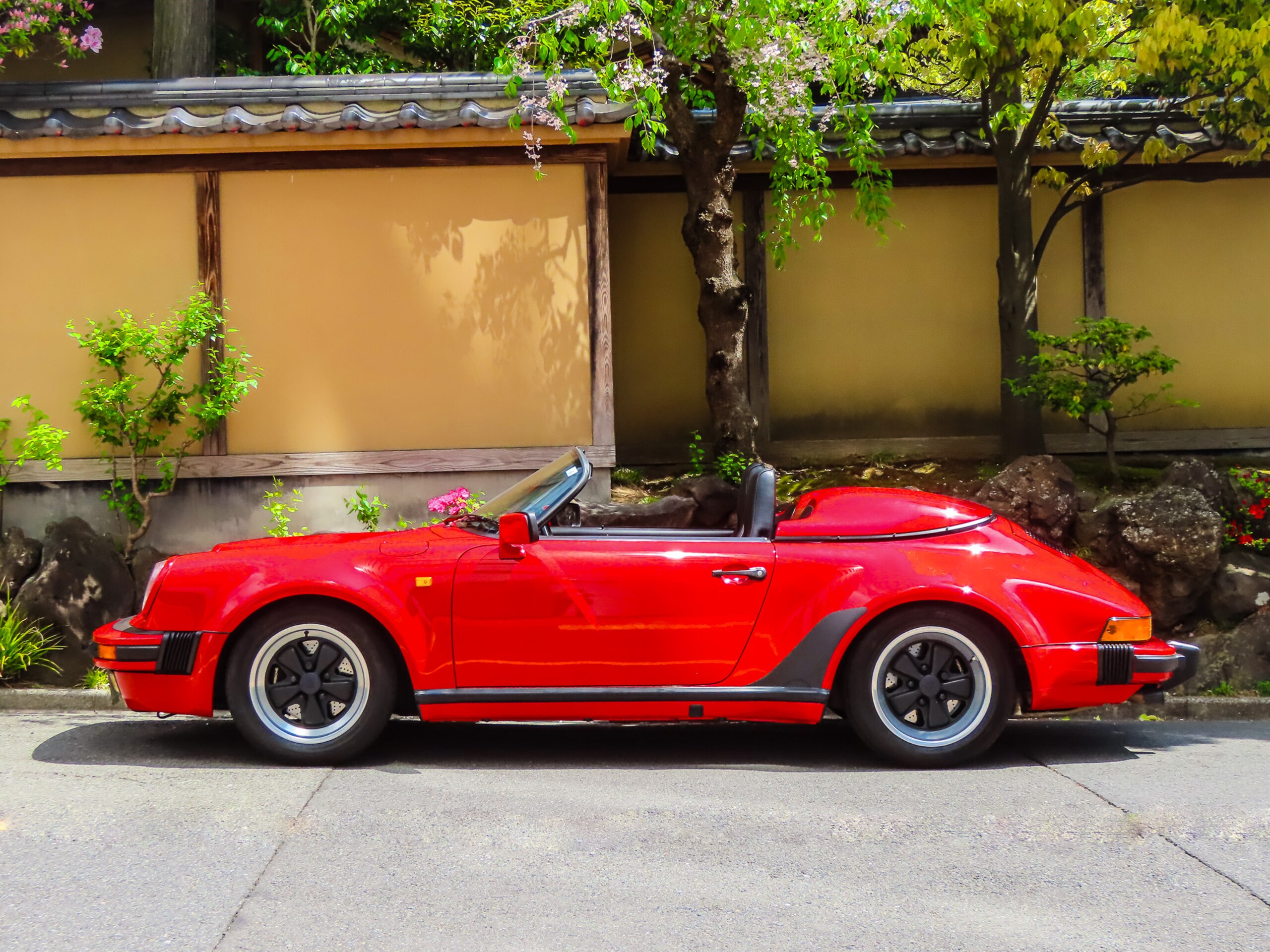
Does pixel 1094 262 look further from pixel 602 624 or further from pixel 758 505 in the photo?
pixel 602 624

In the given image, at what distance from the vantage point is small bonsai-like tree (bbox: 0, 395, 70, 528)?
26.3ft

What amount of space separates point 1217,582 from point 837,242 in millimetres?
4501

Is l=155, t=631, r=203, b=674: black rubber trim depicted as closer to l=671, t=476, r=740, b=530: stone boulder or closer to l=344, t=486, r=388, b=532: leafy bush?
l=344, t=486, r=388, b=532: leafy bush

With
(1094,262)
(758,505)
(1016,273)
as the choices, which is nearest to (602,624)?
(758,505)

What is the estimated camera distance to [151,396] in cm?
868

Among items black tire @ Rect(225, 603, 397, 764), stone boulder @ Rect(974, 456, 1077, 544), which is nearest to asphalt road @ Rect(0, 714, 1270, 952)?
black tire @ Rect(225, 603, 397, 764)

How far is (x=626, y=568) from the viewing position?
5094mm

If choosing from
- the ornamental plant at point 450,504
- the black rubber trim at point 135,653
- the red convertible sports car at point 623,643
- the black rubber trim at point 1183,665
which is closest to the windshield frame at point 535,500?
the red convertible sports car at point 623,643

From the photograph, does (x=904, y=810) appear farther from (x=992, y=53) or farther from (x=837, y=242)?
(x=837, y=242)

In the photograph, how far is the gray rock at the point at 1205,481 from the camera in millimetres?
7988

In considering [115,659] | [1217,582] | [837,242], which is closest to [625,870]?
[115,659]

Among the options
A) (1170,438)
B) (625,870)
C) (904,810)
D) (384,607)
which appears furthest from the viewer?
(1170,438)

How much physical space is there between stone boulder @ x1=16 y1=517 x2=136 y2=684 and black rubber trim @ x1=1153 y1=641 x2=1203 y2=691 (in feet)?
19.9

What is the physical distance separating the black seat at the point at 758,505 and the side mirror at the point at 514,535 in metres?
0.94
